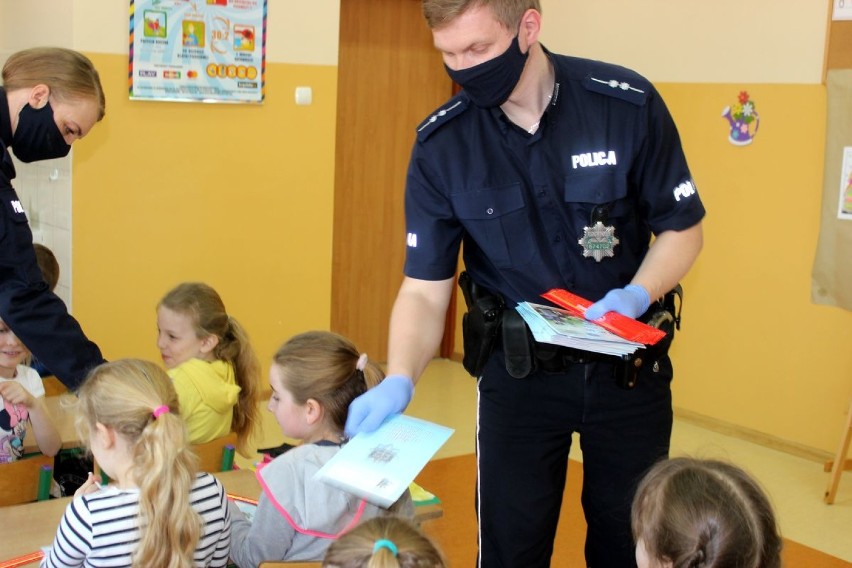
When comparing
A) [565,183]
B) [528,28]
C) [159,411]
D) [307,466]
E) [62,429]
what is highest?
[528,28]

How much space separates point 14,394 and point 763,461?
144 inches

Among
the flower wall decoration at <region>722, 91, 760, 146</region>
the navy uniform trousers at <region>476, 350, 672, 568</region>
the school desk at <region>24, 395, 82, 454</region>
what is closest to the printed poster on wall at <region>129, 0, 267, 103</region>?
the school desk at <region>24, 395, 82, 454</region>

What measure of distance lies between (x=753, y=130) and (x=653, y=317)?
3452 mm

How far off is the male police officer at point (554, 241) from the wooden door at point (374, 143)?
13.4ft

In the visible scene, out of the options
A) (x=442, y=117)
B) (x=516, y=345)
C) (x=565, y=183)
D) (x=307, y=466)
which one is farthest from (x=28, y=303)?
(x=565, y=183)

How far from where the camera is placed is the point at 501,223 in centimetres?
217

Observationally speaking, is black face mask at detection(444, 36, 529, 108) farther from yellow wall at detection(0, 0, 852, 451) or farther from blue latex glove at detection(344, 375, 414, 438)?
yellow wall at detection(0, 0, 852, 451)

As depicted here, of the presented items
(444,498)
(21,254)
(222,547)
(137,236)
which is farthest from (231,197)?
(222,547)

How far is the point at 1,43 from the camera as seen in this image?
5.36 m

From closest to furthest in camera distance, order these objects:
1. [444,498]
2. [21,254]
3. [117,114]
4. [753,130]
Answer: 1. [21,254]
2. [444,498]
3. [117,114]
4. [753,130]

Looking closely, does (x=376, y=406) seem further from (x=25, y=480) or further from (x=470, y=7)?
(x=25, y=480)

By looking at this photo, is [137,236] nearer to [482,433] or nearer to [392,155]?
[392,155]

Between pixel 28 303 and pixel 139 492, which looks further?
pixel 28 303

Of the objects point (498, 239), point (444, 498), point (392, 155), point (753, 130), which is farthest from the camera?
point (392, 155)
